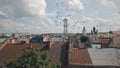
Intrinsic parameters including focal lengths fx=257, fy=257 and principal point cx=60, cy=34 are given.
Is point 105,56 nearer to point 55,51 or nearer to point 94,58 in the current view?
point 94,58

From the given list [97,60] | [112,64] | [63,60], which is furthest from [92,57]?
[63,60]

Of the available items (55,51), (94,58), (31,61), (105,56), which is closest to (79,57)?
(94,58)

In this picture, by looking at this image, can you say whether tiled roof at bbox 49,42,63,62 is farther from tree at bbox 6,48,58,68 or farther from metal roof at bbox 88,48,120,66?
tree at bbox 6,48,58,68

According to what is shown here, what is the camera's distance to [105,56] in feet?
133

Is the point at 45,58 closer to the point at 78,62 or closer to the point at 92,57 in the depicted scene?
the point at 78,62

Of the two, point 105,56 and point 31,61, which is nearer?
point 31,61

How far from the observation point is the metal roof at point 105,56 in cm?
3834

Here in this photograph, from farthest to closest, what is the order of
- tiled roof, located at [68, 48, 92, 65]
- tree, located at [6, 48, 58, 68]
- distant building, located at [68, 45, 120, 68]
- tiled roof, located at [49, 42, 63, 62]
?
1. tiled roof, located at [49, 42, 63, 62]
2. tiled roof, located at [68, 48, 92, 65]
3. distant building, located at [68, 45, 120, 68]
4. tree, located at [6, 48, 58, 68]

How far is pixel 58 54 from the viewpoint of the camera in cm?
4869

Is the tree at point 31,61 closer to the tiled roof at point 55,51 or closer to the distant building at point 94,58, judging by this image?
the distant building at point 94,58

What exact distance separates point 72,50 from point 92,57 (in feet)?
12.6

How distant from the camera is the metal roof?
38344mm

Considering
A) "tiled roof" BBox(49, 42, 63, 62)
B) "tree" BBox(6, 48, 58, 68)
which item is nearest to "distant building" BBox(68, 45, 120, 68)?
"tiled roof" BBox(49, 42, 63, 62)

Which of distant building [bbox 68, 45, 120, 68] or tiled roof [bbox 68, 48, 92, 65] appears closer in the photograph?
distant building [bbox 68, 45, 120, 68]
